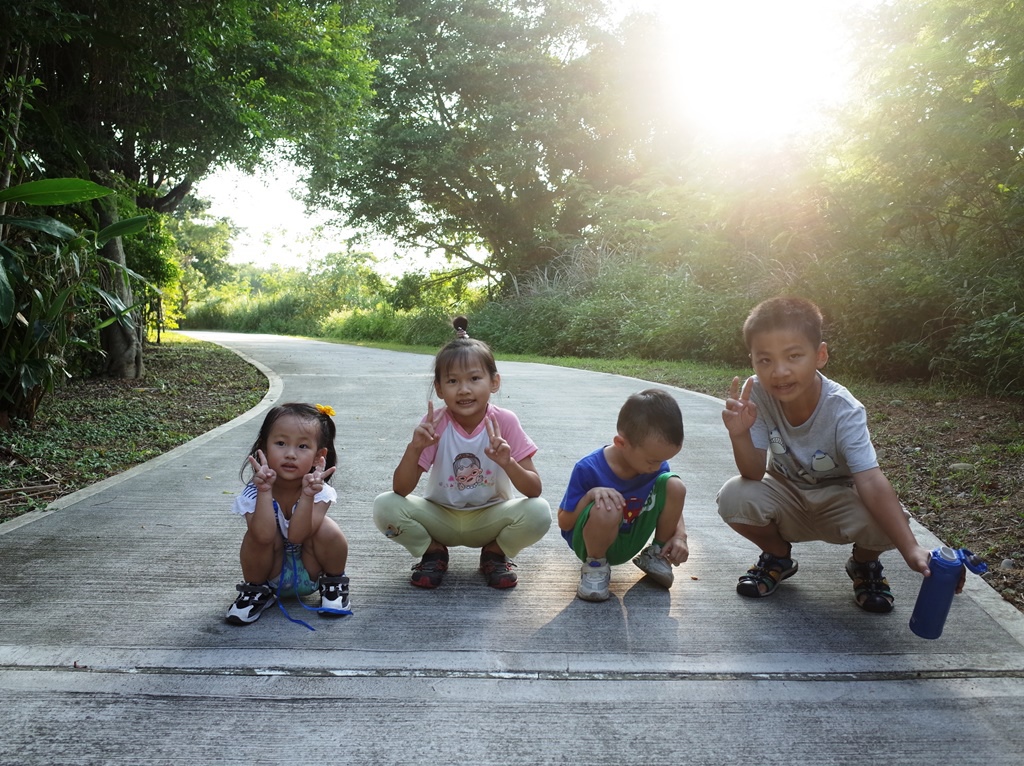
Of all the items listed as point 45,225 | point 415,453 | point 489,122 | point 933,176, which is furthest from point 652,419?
point 489,122

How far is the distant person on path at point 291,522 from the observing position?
280cm

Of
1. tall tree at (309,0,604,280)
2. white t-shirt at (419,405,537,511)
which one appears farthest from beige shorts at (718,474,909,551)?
tall tree at (309,0,604,280)

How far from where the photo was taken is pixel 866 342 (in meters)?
9.63

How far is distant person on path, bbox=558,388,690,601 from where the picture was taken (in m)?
3.01

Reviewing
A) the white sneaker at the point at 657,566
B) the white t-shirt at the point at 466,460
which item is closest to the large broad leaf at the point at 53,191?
the white t-shirt at the point at 466,460

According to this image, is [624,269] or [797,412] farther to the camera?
[624,269]

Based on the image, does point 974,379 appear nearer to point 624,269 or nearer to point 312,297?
point 624,269

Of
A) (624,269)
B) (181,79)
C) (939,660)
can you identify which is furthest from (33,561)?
(624,269)

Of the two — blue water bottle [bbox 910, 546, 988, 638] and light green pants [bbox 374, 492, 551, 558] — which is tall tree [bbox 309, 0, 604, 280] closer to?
light green pants [bbox 374, 492, 551, 558]

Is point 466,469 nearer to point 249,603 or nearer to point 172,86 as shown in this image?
point 249,603

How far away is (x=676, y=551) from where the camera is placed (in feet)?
10.5

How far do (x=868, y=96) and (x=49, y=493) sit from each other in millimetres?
7974

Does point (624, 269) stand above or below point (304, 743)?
above

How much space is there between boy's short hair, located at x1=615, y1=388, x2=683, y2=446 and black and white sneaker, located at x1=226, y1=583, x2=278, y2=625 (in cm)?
137
